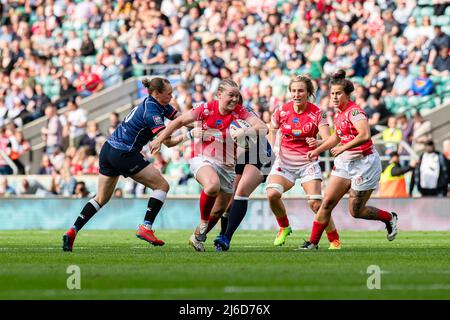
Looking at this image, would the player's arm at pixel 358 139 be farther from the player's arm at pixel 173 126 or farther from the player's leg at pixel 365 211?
the player's arm at pixel 173 126

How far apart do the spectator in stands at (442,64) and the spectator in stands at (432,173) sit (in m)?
3.18

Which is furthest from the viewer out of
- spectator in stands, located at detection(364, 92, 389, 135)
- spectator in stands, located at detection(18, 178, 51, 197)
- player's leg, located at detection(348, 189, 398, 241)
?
spectator in stands, located at detection(18, 178, 51, 197)

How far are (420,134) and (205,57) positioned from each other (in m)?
6.45

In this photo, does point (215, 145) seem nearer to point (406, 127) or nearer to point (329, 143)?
point (329, 143)

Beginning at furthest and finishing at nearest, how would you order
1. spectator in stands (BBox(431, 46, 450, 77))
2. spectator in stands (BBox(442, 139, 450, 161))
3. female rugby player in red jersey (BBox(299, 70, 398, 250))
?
spectator in stands (BBox(431, 46, 450, 77))
spectator in stands (BBox(442, 139, 450, 161))
female rugby player in red jersey (BBox(299, 70, 398, 250))

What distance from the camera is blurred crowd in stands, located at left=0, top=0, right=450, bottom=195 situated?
86.5 feet

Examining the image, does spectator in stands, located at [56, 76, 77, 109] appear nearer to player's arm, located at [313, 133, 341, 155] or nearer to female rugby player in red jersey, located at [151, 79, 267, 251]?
female rugby player in red jersey, located at [151, 79, 267, 251]

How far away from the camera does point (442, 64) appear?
86.5 ft

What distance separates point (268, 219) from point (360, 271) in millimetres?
12531

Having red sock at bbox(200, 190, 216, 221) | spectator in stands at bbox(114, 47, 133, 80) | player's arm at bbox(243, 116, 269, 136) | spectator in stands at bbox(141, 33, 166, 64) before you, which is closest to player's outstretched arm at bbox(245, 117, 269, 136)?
player's arm at bbox(243, 116, 269, 136)

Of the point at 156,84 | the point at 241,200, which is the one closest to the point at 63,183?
the point at 156,84

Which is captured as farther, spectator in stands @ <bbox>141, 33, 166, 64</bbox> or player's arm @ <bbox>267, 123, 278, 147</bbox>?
Answer: spectator in stands @ <bbox>141, 33, 166, 64</bbox>

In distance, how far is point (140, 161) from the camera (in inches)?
614

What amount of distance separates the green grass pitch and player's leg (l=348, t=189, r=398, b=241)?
0.32 metres
